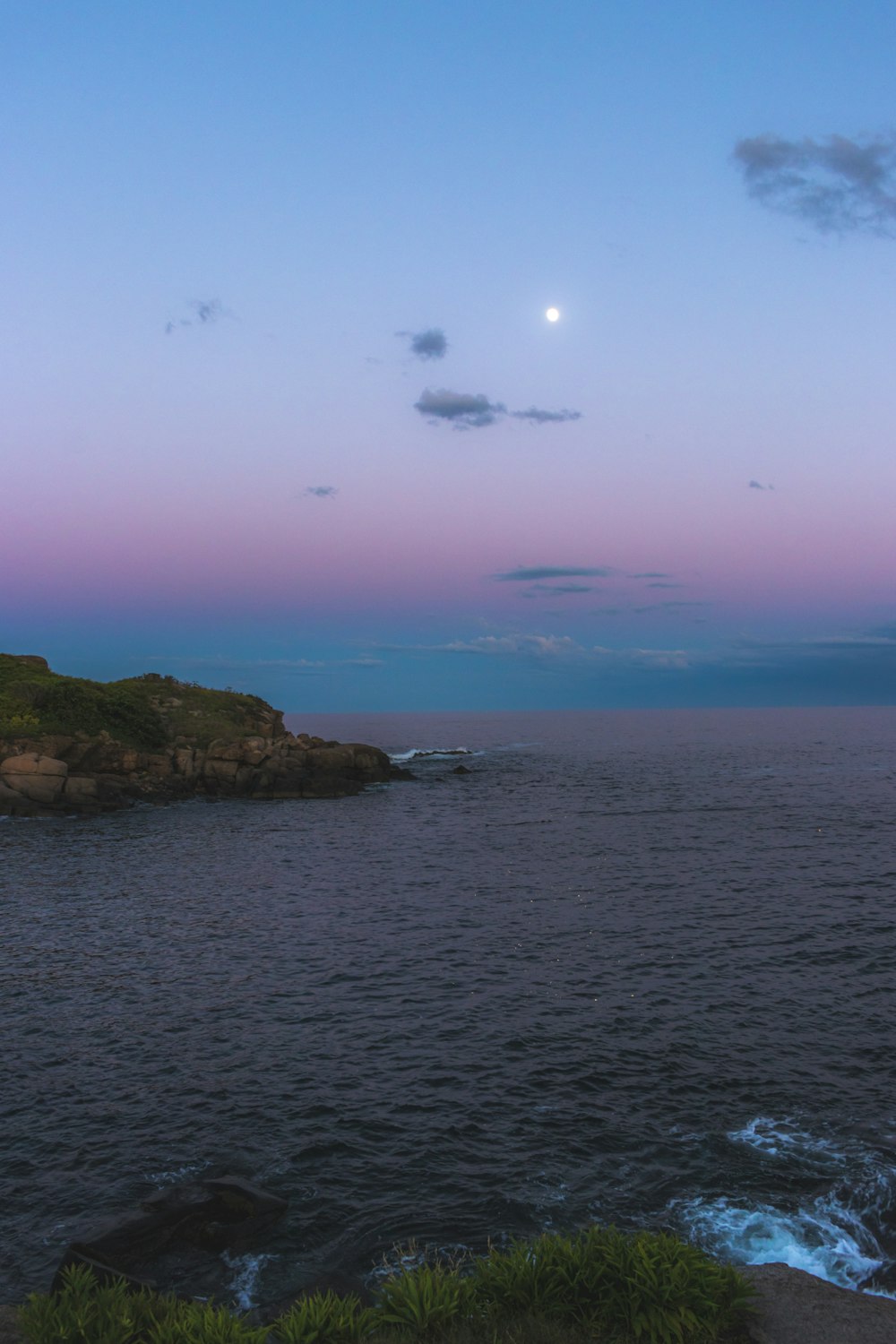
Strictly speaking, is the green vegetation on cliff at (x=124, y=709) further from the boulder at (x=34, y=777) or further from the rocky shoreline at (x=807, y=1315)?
the rocky shoreline at (x=807, y=1315)

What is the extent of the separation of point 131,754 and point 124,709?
1023 cm

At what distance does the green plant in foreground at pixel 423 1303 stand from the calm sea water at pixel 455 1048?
3.76 meters

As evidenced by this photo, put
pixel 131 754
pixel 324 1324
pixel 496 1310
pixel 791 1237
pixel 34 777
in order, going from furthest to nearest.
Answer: pixel 131 754
pixel 34 777
pixel 791 1237
pixel 496 1310
pixel 324 1324

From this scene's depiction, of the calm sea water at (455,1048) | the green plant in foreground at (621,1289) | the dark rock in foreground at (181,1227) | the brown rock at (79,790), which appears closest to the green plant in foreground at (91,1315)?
the dark rock in foreground at (181,1227)

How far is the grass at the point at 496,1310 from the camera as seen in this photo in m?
10.8

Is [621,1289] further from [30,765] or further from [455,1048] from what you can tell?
[30,765]

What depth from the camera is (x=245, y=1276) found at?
1457cm

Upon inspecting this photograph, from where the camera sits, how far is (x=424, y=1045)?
81.1 ft

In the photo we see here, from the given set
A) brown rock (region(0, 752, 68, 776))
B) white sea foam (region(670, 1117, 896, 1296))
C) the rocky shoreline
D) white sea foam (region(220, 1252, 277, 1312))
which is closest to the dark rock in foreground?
white sea foam (region(220, 1252, 277, 1312))

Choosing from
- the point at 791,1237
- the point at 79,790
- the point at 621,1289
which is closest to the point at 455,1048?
the point at 791,1237

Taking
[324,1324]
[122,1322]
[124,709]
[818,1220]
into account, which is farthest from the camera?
[124,709]

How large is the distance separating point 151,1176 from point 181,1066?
5714 mm

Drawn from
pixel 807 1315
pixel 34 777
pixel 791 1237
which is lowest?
pixel 791 1237

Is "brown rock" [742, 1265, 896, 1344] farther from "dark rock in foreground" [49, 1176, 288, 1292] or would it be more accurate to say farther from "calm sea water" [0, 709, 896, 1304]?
"dark rock in foreground" [49, 1176, 288, 1292]
